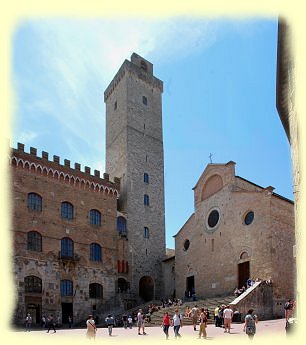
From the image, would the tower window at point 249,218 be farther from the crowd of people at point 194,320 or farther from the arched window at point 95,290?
the arched window at point 95,290

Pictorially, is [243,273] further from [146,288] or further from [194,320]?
[146,288]

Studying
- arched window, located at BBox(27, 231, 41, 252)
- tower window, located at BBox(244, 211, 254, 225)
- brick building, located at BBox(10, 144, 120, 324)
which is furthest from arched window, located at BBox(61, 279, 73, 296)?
tower window, located at BBox(244, 211, 254, 225)

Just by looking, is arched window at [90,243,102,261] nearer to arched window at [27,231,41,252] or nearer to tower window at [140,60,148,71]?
arched window at [27,231,41,252]

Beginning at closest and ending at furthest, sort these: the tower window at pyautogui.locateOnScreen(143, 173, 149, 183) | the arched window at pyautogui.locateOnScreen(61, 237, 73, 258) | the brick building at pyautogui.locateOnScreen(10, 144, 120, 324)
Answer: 1. the brick building at pyautogui.locateOnScreen(10, 144, 120, 324)
2. the arched window at pyautogui.locateOnScreen(61, 237, 73, 258)
3. the tower window at pyautogui.locateOnScreen(143, 173, 149, 183)

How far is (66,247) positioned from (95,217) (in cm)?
424

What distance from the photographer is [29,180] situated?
35.8m

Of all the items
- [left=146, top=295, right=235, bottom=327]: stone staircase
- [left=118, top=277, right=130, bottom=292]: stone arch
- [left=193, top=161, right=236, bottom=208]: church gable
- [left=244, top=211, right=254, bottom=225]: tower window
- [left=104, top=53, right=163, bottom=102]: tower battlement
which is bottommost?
[left=146, top=295, right=235, bottom=327]: stone staircase

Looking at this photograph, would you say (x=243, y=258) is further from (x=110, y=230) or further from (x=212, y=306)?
(x=110, y=230)

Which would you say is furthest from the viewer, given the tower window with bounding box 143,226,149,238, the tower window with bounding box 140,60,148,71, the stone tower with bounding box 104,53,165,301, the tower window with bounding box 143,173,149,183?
the tower window with bounding box 140,60,148,71

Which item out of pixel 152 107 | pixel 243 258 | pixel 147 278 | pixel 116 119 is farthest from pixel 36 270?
pixel 152 107

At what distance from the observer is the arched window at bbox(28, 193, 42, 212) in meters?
35.4

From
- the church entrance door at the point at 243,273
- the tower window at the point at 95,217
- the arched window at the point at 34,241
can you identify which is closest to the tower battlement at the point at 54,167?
the tower window at the point at 95,217

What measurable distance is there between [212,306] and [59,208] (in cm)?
1508

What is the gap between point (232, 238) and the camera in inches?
1409
